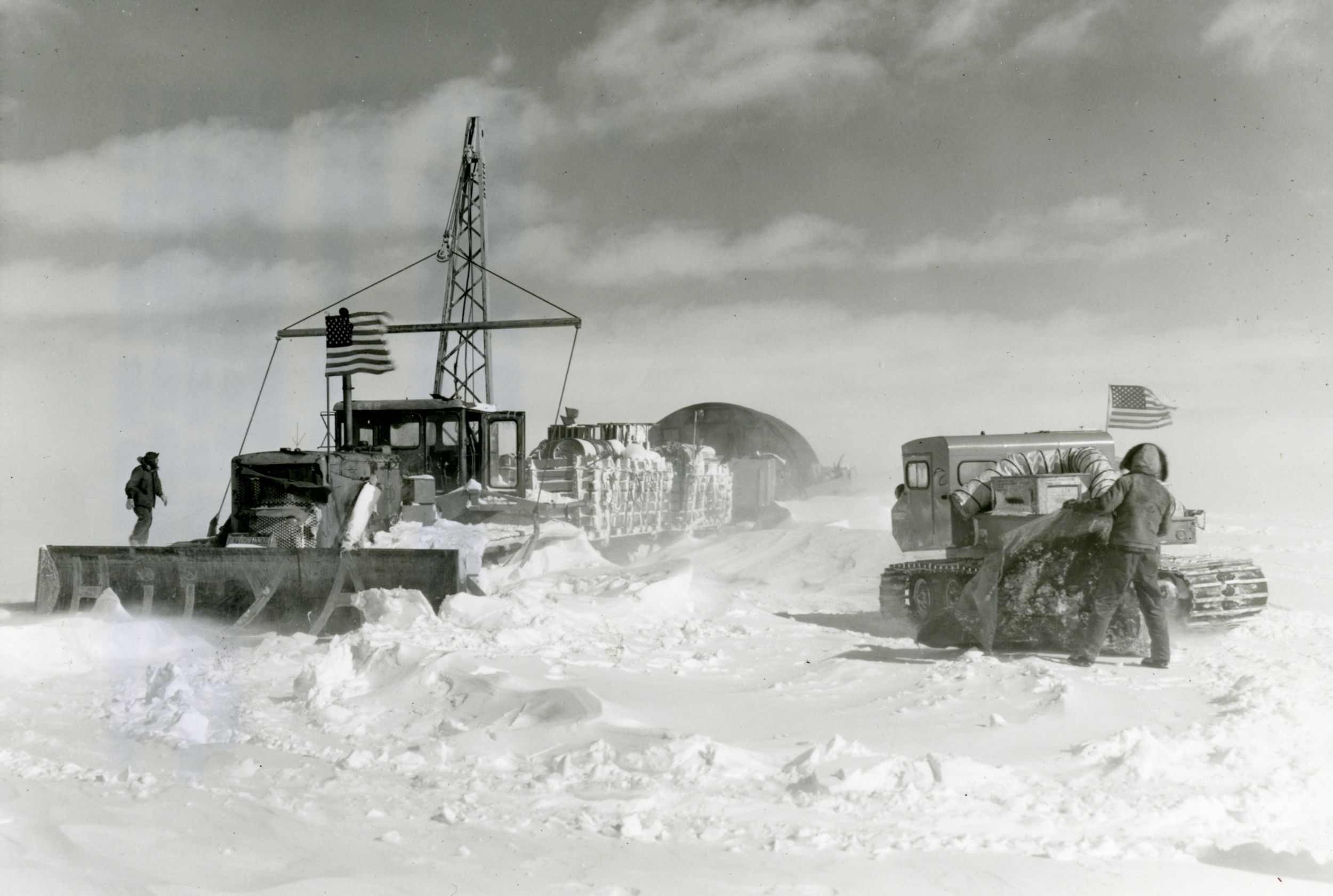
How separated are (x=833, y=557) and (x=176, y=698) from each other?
1109 cm

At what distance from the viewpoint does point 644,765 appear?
4.21 meters

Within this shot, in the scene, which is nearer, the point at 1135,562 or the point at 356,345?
the point at 1135,562

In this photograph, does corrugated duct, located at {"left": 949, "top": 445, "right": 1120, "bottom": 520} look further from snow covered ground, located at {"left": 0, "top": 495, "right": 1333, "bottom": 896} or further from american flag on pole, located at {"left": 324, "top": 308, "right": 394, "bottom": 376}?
american flag on pole, located at {"left": 324, "top": 308, "right": 394, "bottom": 376}

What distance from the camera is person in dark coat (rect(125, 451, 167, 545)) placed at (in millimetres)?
13102

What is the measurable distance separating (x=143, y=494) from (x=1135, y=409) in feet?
42.2

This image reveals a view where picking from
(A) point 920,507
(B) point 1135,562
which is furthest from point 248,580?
(B) point 1135,562

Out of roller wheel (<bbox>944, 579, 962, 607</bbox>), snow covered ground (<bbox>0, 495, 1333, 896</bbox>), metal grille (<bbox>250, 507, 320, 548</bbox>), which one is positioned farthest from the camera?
metal grille (<bbox>250, 507, 320, 548</bbox>)

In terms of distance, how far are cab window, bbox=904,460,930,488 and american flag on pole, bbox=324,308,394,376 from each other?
6.55 metres

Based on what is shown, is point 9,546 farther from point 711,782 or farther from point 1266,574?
point 1266,574

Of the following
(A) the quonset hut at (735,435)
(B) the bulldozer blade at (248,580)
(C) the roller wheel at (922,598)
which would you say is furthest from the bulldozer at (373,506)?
(A) the quonset hut at (735,435)

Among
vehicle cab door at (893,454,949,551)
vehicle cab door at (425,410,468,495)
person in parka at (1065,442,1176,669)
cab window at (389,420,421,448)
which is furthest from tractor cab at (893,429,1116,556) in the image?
cab window at (389,420,421,448)

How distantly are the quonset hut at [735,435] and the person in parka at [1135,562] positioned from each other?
25.9 m

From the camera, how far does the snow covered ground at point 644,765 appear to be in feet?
10.5

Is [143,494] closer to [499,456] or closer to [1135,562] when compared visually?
[499,456]
